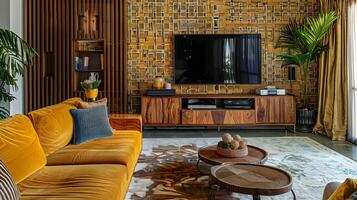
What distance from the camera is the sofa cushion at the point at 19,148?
1.90m

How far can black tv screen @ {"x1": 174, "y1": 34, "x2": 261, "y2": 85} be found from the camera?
19.4ft

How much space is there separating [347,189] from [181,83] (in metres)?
4.96

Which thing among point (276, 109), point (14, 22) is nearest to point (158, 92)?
point (276, 109)

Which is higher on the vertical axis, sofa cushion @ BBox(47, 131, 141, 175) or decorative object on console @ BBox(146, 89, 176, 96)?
decorative object on console @ BBox(146, 89, 176, 96)

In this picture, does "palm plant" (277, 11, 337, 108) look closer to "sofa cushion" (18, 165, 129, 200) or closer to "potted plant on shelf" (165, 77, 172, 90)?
"potted plant on shelf" (165, 77, 172, 90)

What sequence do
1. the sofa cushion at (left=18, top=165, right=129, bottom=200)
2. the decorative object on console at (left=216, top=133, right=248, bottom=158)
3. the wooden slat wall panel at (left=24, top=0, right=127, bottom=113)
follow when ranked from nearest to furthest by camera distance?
the sofa cushion at (left=18, top=165, right=129, bottom=200) → the decorative object on console at (left=216, top=133, right=248, bottom=158) → the wooden slat wall panel at (left=24, top=0, right=127, bottom=113)

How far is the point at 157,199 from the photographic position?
2.58 metres

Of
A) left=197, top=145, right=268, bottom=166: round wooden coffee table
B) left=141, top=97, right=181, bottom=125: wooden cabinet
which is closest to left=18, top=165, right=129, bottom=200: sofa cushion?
left=197, top=145, right=268, bottom=166: round wooden coffee table

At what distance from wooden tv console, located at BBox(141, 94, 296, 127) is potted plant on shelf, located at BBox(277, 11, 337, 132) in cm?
29

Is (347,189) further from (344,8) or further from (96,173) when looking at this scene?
(344,8)

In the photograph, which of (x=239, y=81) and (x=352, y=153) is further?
(x=239, y=81)

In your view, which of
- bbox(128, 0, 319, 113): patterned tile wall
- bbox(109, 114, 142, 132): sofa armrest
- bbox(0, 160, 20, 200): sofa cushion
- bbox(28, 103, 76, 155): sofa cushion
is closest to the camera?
bbox(0, 160, 20, 200): sofa cushion

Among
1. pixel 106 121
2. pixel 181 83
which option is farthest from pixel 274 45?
pixel 106 121

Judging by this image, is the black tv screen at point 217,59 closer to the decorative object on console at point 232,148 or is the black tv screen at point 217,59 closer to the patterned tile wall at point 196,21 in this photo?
the patterned tile wall at point 196,21
